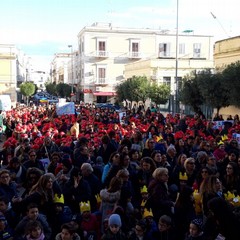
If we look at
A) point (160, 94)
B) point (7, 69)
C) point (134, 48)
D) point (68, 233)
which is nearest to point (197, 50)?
point (134, 48)

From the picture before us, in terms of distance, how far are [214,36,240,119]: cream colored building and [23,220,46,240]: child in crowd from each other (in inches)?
841

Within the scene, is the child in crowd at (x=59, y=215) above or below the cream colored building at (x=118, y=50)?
below

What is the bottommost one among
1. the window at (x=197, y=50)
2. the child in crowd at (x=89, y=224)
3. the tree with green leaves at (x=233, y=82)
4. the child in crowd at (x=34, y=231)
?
the child in crowd at (x=89, y=224)

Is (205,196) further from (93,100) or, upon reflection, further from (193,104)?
(93,100)

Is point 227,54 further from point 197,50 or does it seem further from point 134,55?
point 197,50

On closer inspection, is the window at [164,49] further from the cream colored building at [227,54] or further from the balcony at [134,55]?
the cream colored building at [227,54]

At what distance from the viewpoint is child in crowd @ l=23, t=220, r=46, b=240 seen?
5.34 meters

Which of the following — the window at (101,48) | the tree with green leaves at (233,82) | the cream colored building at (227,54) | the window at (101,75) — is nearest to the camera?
the tree with green leaves at (233,82)

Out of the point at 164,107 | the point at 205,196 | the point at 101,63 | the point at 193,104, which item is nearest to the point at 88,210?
the point at 205,196

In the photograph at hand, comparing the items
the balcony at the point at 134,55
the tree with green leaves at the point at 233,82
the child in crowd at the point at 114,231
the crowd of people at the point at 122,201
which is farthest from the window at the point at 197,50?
the child in crowd at the point at 114,231

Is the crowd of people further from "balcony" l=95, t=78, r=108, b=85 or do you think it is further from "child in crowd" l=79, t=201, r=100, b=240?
"balcony" l=95, t=78, r=108, b=85

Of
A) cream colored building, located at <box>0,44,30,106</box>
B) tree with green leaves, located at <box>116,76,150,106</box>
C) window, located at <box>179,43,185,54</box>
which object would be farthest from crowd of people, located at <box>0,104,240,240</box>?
cream colored building, located at <box>0,44,30,106</box>

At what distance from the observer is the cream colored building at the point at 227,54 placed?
26.4 m

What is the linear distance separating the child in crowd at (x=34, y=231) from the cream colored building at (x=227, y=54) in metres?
21.3
